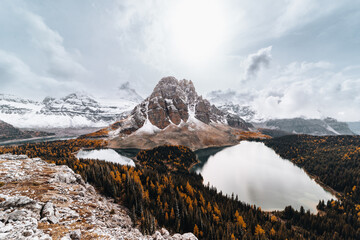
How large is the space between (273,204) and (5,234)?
61.4 m

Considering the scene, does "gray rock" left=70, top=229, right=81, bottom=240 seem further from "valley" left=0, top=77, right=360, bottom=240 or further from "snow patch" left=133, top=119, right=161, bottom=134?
"snow patch" left=133, top=119, right=161, bottom=134

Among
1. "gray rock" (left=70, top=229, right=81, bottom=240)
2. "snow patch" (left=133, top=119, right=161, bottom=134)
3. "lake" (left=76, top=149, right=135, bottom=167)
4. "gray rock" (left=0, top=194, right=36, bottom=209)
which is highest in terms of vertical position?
"snow patch" (left=133, top=119, right=161, bottom=134)

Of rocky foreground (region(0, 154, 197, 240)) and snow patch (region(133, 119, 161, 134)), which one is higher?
snow patch (region(133, 119, 161, 134))

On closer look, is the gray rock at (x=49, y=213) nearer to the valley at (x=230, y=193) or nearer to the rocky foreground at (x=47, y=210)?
the rocky foreground at (x=47, y=210)

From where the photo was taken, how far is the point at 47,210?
31.6 feet

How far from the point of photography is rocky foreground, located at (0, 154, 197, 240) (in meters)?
7.98

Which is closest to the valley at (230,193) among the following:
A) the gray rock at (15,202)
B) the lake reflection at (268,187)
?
the lake reflection at (268,187)

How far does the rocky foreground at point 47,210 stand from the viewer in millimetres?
7977

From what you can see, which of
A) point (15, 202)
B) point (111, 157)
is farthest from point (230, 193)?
point (111, 157)

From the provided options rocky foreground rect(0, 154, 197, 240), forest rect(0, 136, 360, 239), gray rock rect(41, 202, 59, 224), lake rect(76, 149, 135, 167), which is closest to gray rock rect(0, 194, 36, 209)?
rocky foreground rect(0, 154, 197, 240)

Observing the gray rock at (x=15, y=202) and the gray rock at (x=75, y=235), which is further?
the gray rock at (x=15, y=202)

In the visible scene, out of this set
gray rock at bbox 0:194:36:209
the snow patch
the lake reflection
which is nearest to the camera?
gray rock at bbox 0:194:36:209

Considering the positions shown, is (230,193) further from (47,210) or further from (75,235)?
(47,210)

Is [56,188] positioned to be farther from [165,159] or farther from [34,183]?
[165,159]
